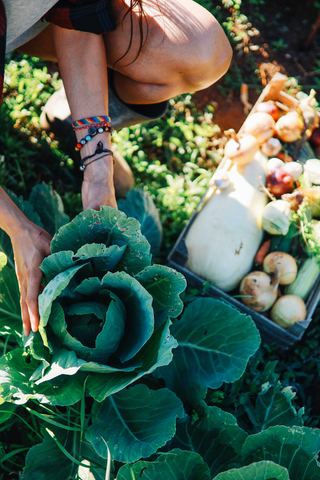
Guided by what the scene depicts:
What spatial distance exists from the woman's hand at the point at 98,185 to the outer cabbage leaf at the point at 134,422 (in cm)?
72

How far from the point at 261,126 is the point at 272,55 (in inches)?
41.3

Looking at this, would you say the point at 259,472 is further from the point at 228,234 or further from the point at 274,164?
the point at 274,164

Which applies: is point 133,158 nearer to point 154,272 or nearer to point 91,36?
point 91,36

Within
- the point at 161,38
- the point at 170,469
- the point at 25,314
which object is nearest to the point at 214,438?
the point at 170,469

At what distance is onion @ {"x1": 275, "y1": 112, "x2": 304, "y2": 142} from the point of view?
7.27 ft

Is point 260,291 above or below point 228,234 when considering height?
below

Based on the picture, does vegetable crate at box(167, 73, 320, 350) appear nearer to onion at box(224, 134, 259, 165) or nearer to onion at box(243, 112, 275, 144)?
onion at box(224, 134, 259, 165)

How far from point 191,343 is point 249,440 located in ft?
1.50

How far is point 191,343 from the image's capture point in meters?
1.67

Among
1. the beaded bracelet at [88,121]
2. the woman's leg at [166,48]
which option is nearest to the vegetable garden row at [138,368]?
the beaded bracelet at [88,121]

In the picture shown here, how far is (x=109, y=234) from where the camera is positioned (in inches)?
53.0

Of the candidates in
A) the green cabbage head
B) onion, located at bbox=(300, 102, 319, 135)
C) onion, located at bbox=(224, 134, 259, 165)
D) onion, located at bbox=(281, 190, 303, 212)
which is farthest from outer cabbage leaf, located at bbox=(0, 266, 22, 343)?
onion, located at bbox=(300, 102, 319, 135)

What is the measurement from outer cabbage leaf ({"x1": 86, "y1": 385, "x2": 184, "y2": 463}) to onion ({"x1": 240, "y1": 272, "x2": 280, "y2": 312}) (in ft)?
2.39

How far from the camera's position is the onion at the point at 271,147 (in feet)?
7.26
